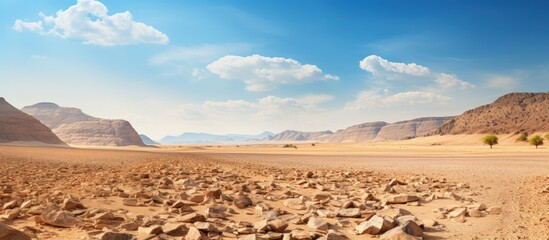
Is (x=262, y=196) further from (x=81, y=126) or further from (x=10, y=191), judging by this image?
(x=81, y=126)

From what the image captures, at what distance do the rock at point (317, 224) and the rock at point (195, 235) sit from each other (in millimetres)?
2328

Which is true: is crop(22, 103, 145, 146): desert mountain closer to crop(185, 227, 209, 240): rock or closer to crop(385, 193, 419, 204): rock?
crop(385, 193, 419, 204): rock

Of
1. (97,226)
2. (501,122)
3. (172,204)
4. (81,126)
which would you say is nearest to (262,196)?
(172,204)

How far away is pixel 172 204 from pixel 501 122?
17214 centimetres

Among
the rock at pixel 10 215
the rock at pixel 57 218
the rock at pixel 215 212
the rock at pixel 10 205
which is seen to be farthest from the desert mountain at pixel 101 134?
the rock at pixel 57 218

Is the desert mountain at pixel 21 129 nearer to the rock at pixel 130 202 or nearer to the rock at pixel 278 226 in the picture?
the rock at pixel 130 202

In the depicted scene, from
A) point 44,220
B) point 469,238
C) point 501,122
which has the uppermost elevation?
point 501,122

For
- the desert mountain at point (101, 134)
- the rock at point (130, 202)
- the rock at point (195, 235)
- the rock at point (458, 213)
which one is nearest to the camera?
the rock at point (195, 235)

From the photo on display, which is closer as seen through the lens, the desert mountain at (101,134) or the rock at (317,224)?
the rock at (317,224)

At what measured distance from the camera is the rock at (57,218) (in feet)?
23.1

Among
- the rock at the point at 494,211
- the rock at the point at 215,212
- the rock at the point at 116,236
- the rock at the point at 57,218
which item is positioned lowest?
the rock at the point at 494,211

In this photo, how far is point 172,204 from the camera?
9.62 meters

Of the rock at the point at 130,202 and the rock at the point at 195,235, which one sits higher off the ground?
the rock at the point at 130,202

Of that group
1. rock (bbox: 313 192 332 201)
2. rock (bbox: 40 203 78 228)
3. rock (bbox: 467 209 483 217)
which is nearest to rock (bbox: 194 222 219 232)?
rock (bbox: 40 203 78 228)
